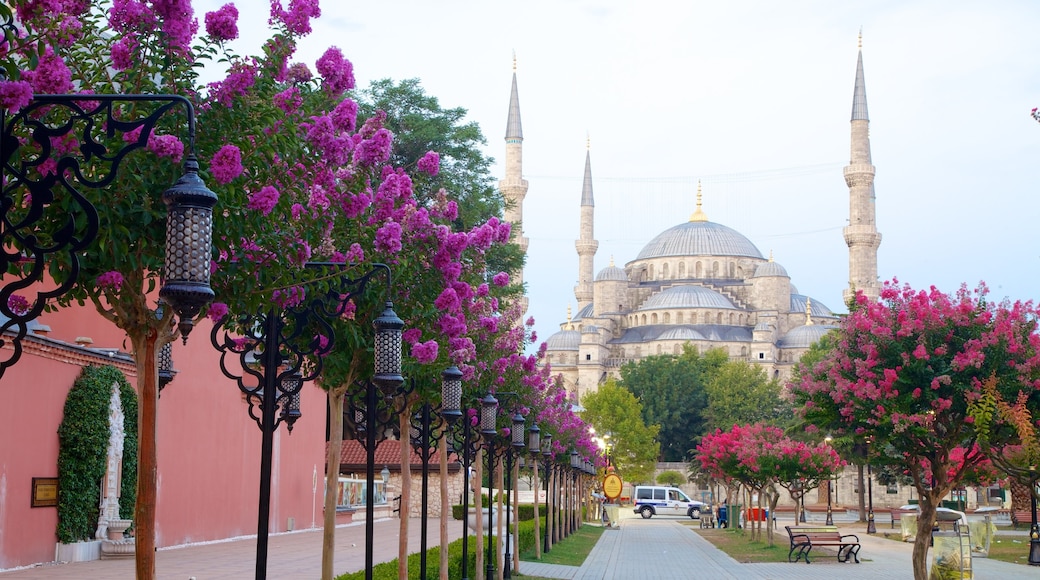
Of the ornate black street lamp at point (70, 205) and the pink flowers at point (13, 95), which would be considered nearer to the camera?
the pink flowers at point (13, 95)

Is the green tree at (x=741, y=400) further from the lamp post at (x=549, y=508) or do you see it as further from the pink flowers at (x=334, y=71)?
the pink flowers at (x=334, y=71)

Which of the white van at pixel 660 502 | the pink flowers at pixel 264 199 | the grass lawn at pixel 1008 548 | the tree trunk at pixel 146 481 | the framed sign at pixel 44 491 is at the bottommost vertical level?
the white van at pixel 660 502

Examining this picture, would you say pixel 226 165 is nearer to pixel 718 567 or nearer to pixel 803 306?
pixel 718 567

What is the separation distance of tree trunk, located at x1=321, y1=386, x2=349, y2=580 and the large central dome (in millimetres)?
113143

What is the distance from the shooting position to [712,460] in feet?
128

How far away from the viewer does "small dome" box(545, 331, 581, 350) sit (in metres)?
115

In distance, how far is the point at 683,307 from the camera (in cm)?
11312

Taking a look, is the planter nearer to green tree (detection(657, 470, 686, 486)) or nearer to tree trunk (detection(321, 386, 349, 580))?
tree trunk (detection(321, 386, 349, 580))

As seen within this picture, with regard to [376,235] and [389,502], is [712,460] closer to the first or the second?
[389,502]

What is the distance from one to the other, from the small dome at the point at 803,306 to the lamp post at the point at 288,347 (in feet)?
364

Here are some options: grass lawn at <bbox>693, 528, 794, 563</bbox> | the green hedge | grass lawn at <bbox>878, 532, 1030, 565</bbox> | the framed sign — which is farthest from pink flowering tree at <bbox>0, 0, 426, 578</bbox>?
grass lawn at <bbox>878, 532, 1030, 565</bbox>

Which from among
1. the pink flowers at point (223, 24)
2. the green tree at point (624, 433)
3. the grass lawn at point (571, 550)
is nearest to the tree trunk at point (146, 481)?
the pink flowers at point (223, 24)

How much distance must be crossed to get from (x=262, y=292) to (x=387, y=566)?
7.34m

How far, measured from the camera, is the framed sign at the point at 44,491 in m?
15.8
